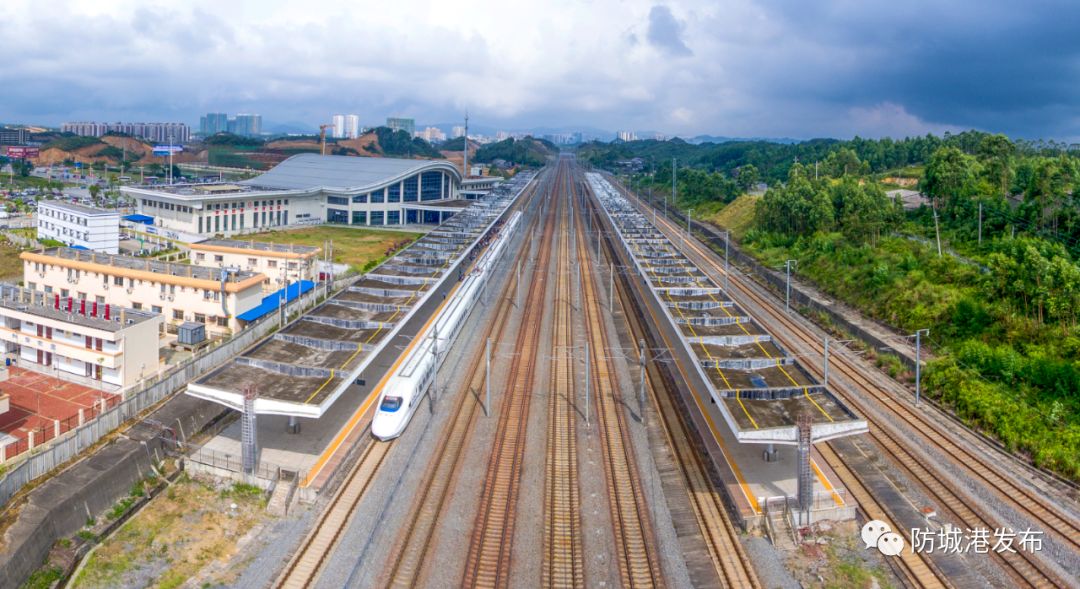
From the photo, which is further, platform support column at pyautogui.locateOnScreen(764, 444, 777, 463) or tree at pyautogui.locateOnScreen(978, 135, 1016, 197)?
tree at pyautogui.locateOnScreen(978, 135, 1016, 197)

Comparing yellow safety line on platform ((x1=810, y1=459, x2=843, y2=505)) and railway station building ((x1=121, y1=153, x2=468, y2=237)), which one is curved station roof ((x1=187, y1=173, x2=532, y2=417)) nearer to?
yellow safety line on platform ((x1=810, y1=459, x2=843, y2=505))

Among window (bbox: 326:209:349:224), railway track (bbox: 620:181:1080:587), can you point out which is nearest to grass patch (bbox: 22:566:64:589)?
railway track (bbox: 620:181:1080:587)

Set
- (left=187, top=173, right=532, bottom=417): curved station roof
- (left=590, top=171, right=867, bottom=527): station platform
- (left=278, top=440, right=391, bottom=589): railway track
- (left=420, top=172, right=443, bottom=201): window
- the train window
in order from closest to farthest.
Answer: (left=278, top=440, right=391, bottom=589): railway track < (left=590, top=171, right=867, bottom=527): station platform < (left=187, top=173, right=532, bottom=417): curved station roof < the train window < (left=420, top=172, right=443, bottom=201): window

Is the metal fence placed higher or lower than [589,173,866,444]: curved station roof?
lower

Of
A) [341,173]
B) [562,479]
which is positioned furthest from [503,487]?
[341,173]

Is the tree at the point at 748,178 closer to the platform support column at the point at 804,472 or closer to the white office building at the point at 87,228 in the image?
the white office building at the point at 87,228

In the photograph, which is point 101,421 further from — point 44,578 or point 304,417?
point 44,578

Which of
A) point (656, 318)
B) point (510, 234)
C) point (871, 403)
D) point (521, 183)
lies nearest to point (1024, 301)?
point (871, 403)
